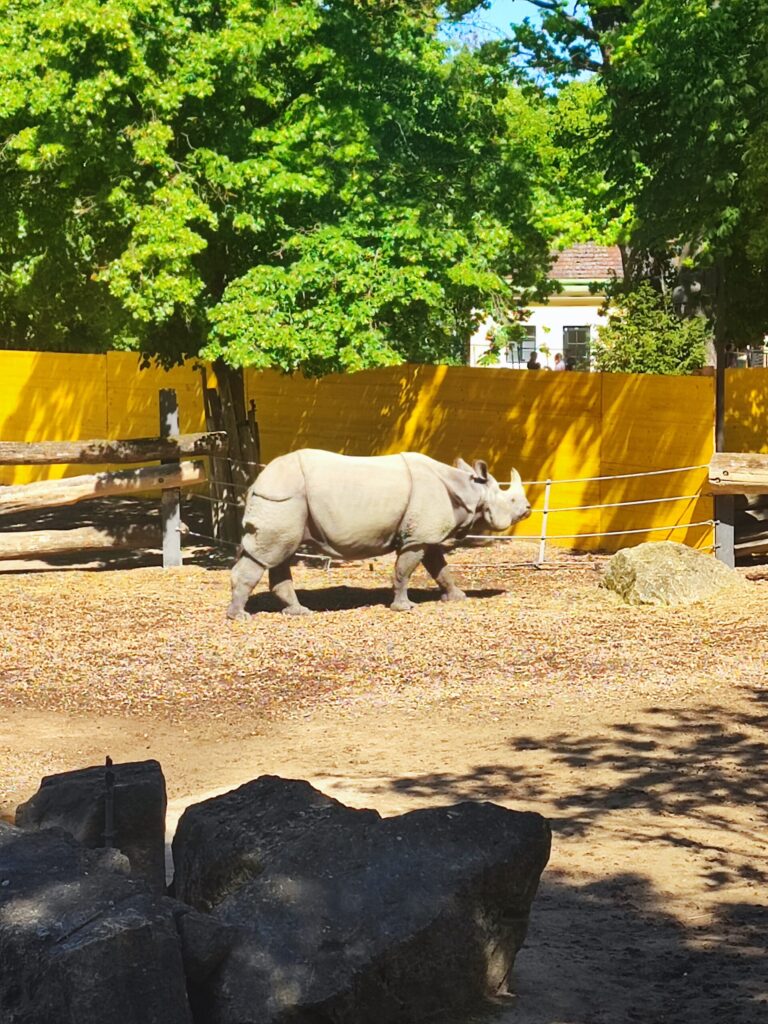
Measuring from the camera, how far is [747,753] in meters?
10.5

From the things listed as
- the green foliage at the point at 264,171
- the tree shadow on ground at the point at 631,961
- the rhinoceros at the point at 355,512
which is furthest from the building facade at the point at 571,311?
the tree shadow on ground at the point at 631,961

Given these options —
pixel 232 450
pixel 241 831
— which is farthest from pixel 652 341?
pixel 241 831

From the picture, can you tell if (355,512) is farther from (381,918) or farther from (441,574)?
(381,918)

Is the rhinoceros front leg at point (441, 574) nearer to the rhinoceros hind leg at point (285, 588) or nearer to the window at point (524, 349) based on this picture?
the rhinoceros hind leg at point (285, 588)

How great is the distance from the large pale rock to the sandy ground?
265 mm

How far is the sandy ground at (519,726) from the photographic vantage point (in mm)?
7078

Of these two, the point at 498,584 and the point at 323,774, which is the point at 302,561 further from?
the point at 323,774

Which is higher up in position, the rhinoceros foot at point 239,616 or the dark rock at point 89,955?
the dark rock at point 89,955

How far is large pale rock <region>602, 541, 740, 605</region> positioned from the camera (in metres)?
16.1

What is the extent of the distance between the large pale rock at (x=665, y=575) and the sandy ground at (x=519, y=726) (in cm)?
26

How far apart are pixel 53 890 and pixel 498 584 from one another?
42.9ft

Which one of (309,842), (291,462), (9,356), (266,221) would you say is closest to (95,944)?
(309,842)

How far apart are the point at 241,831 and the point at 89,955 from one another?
1487 millimetres

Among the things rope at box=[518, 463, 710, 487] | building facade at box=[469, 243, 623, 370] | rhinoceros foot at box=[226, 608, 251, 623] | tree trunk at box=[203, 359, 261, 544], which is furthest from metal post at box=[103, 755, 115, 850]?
building facade at box=[469, 243, 623, 370]
